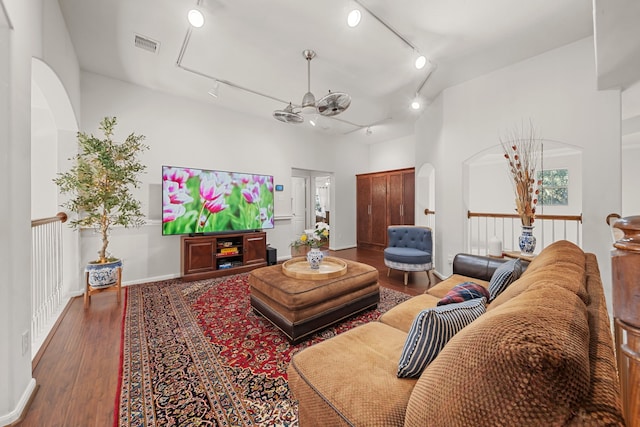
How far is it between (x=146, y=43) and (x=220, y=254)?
294cm

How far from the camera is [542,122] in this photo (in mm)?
3055

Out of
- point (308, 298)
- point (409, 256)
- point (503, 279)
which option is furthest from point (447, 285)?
point (409, 256)

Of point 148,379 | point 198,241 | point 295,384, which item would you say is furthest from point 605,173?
point 198,241

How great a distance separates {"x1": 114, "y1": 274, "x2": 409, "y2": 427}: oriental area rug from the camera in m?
1.46

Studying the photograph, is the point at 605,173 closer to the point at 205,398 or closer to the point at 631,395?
the point at 631,395

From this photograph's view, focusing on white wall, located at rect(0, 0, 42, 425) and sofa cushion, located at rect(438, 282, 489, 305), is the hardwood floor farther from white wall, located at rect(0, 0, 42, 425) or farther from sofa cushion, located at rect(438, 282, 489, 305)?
sofa cushion, located at rect(438, 282, 489, 305)

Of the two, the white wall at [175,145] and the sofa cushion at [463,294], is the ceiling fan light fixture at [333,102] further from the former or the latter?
the white wall at [175,145]

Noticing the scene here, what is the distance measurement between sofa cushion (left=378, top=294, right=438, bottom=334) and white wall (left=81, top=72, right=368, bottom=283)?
12.1 feet

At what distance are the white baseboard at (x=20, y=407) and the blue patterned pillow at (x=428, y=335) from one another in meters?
2.12

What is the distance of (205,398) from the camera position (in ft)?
5.15

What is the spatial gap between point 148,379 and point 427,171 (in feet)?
16.4

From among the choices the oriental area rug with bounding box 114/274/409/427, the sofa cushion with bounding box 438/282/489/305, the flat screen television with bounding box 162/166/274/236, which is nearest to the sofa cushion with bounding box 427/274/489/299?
the sofa cushion with bounding box 438/282/489/305

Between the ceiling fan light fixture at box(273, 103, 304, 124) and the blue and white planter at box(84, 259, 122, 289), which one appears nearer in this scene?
the blue and white planter at box(84, 259, 122, 289)

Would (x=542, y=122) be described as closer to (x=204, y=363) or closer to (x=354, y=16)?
(x=354, y=16)
